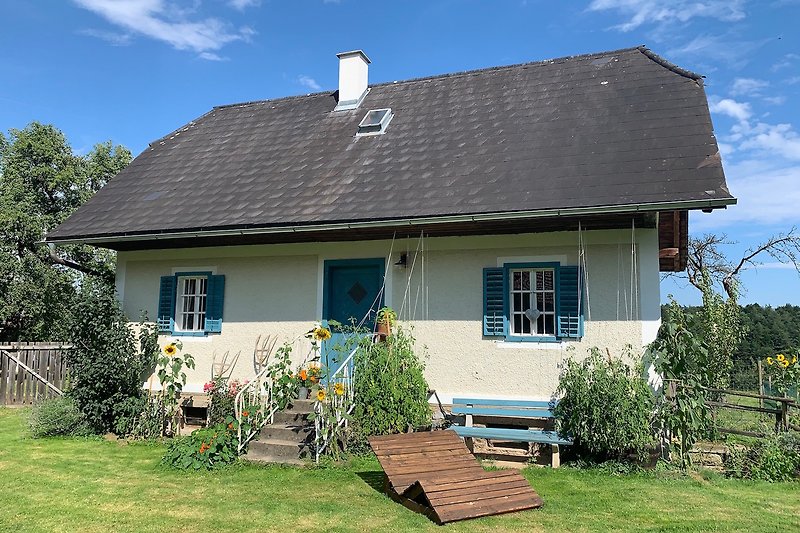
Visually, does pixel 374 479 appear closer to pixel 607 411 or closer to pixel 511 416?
pixel 511 416

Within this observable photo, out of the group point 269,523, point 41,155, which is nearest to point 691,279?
point 269,523

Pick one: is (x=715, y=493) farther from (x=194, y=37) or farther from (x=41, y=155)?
(x=41, y=155)

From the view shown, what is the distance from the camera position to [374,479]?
724cm

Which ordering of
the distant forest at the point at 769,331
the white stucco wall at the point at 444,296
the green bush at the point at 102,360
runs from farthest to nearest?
the distant forest at the point at 769,331, the green bush at the point at 102,360, the white stucco wall at the point at 444,296

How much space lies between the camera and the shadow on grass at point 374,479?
22.6 ft

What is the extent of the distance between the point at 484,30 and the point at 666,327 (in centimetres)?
597

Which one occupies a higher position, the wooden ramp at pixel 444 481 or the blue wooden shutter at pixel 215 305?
the blue wooden shutter at pixel 215 305

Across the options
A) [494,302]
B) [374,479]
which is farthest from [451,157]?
[374,479]

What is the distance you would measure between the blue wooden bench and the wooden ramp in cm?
103

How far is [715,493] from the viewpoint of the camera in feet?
21.9

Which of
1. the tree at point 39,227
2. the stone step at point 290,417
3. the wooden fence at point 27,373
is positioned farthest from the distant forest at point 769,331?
the tree at point 39,227

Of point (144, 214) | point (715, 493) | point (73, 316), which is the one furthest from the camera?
point (144, 214)

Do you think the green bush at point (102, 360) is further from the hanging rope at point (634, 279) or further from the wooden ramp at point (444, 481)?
the hanging rope at point (634, 279)

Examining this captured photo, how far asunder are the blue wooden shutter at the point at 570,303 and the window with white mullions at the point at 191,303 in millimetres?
6181
